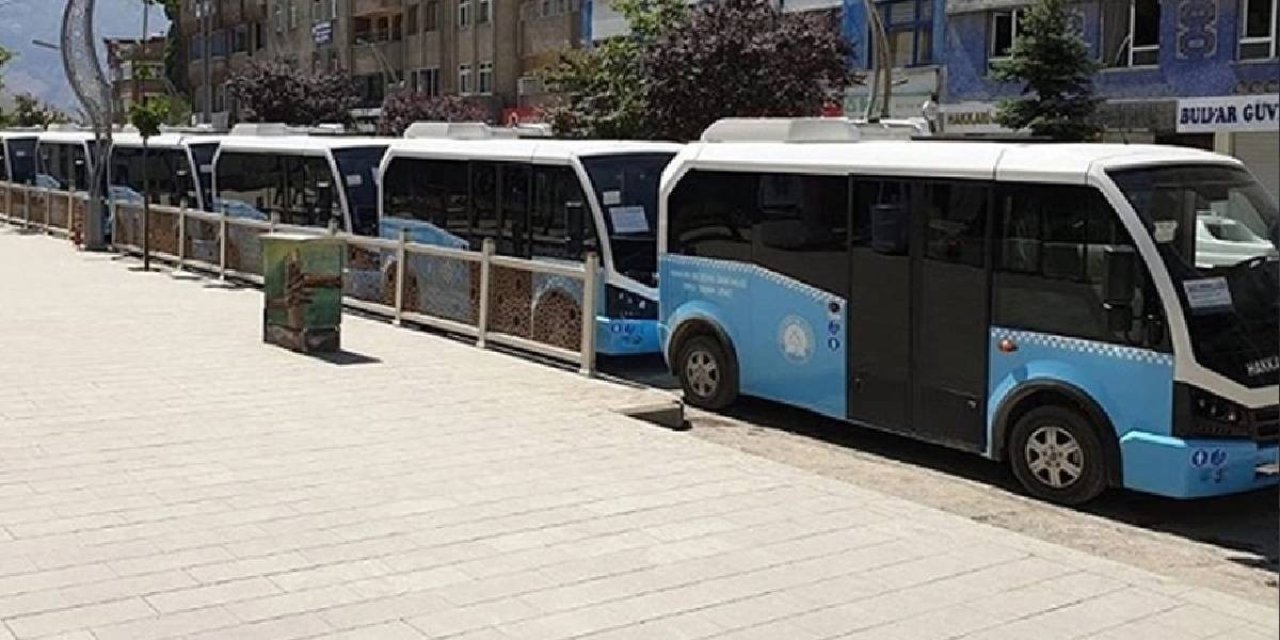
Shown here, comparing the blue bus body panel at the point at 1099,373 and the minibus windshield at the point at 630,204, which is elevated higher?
the minibus windshield at the point at 630,204

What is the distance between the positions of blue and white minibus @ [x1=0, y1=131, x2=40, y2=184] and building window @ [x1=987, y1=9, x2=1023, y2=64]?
75.2ft

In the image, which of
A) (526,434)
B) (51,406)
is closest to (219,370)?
(51,406)

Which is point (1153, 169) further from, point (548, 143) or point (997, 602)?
point (548, 143)

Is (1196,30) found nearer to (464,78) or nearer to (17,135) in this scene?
(17,135)

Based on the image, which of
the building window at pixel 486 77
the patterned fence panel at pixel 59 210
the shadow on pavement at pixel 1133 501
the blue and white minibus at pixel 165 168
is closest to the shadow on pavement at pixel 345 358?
the shadow on pavement at pixel 1133 501

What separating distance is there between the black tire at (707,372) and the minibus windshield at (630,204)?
1.94 metres

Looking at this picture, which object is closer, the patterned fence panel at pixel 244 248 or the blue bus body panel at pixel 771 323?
the blue bus body panel at pixel 771 323

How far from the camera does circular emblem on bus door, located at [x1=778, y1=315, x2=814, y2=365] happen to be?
1108 cm

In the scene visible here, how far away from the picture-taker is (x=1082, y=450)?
29.4 ft

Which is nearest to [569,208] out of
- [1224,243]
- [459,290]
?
[459,290]

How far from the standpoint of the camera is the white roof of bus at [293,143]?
67.4 feet

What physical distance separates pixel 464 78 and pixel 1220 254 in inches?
1946

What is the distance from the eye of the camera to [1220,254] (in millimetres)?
8781

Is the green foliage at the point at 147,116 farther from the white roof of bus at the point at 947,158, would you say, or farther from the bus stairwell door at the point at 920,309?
the bus stairwell door at the point at 920,309
